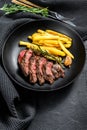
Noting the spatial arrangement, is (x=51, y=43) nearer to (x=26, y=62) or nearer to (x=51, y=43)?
(x=51, y=43)

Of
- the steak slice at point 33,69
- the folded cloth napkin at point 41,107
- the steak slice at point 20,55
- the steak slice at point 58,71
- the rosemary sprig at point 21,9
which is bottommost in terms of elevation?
the folded cloth napkin at point 41,107

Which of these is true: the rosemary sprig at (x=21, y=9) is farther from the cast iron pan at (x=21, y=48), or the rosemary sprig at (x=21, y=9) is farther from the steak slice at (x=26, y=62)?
the steak slice at (x=26, y=62)

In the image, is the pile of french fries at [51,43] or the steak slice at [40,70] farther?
the pile of french fries at [51,43]

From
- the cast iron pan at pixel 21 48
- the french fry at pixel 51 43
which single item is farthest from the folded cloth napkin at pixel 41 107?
the french fry at pixel 51 43

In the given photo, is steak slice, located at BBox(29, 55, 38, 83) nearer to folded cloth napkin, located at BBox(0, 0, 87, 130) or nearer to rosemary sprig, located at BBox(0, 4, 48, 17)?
folded cloth napkin, located at BBox(0, 0, 87, 130)

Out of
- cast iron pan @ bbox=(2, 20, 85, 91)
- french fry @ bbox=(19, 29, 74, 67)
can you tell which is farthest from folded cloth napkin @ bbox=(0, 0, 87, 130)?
french fry @ bbox=(19, 29, 74, 67)

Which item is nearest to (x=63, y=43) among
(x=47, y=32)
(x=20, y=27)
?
(x=47, y=32)

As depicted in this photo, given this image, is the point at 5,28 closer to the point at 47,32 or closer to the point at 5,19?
the point at 5,19

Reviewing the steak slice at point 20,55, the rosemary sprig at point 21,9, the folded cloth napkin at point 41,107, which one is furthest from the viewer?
the rosemary sprig at point 21,9
